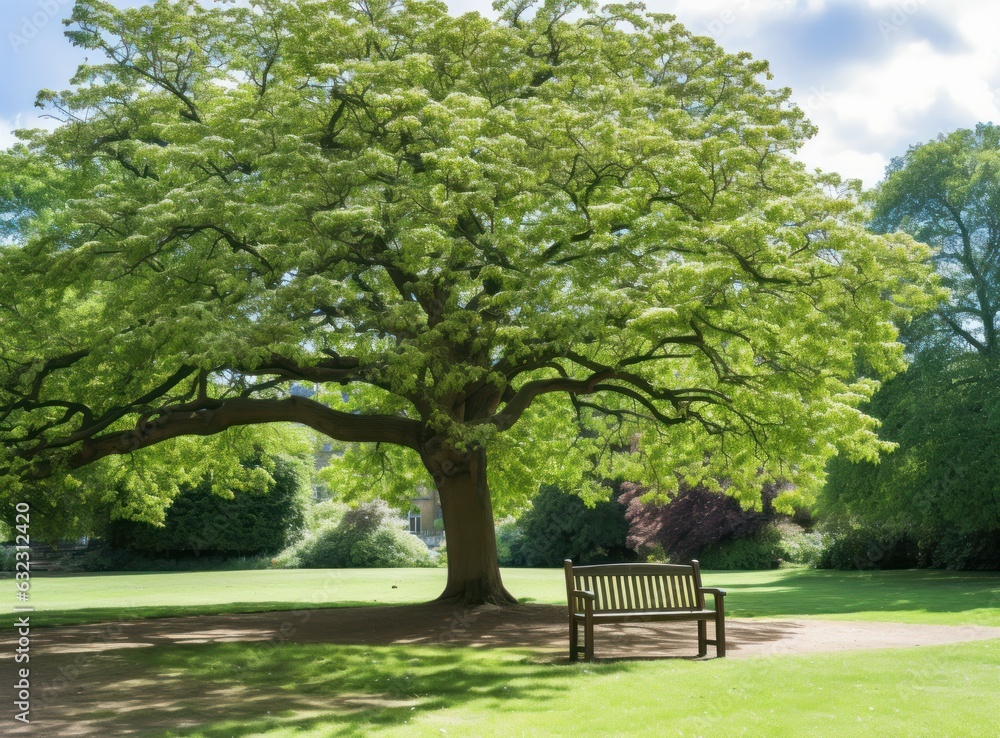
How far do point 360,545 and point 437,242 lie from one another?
118 feet

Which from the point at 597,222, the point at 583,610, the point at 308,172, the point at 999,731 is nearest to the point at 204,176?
the point at 308,172

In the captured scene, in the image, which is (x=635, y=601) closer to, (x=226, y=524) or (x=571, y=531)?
(x=571, y=531)

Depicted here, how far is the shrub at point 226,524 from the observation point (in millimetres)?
47562

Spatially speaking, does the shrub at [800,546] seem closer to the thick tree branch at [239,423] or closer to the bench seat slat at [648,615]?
the thick tree branch at [239,423]

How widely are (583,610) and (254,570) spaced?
3689 centimetres

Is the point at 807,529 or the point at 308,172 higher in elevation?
the point at 308,172

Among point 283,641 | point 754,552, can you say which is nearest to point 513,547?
point 754,552

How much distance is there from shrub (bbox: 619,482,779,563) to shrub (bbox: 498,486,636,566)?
183 inches

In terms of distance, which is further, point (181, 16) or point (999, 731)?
point (181, 16)

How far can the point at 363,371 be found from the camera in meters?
15.8

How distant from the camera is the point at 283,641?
47.5 feet

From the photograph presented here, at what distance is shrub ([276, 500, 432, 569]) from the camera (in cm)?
4728

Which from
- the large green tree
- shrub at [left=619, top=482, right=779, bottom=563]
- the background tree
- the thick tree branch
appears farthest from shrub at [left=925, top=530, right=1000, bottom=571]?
the thick tree branch

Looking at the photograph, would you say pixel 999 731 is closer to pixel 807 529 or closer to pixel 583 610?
pixel 583 610
